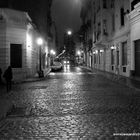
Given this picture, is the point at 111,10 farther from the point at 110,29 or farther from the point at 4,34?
the point at 4,34

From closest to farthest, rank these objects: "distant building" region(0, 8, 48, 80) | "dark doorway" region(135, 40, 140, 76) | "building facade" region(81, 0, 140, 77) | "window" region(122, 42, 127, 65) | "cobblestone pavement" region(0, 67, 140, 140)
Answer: "cobblestone pavement" region(0, 67, 140, 140), "dark doorway" region(135, 40, 140, 76), "distant building" region(0, 8, 48, 80), "building facade" region(81, 0, 140, 77), "window" region(122, 42, 127, 65)

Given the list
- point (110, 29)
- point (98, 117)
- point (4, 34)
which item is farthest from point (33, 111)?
point (110, 29)

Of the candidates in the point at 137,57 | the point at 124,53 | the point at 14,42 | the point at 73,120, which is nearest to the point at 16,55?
the point at 14,42

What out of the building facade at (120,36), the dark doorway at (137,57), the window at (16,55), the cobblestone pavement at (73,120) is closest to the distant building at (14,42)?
the window at (16,55)

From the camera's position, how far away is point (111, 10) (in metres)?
35.7

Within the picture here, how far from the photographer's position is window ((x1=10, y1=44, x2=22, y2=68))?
80.7 ft

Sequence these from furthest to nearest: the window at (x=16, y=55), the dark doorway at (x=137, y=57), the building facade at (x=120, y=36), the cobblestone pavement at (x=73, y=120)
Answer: the window at (x=16, y=55)
the building facade at (x=120, y=36)
the dark doorway at (x=137, y=57)
the cobblestone pavement at (x=73, y=120)

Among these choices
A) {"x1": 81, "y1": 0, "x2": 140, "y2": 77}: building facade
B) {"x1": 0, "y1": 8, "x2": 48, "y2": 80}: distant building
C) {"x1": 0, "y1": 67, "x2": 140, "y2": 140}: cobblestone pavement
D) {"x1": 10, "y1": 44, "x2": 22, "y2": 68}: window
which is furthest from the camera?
{"x1": 10, "y1": 44, "x2": 22, "y2": 68}: window

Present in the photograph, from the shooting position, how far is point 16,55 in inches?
984

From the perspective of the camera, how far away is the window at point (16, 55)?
24.6m

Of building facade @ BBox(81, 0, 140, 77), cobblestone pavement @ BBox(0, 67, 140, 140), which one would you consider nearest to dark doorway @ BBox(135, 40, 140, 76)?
building facade @ BBox(81, 0, 140, 77)

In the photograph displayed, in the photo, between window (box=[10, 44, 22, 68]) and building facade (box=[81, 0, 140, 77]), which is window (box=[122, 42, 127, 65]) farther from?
window (box=[10, 44, 22, 68])

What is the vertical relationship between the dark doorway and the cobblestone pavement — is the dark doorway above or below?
above

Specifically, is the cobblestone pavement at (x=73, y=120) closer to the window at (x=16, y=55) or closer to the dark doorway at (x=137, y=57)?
Result: the dark doorway at (x=137, y=57)
